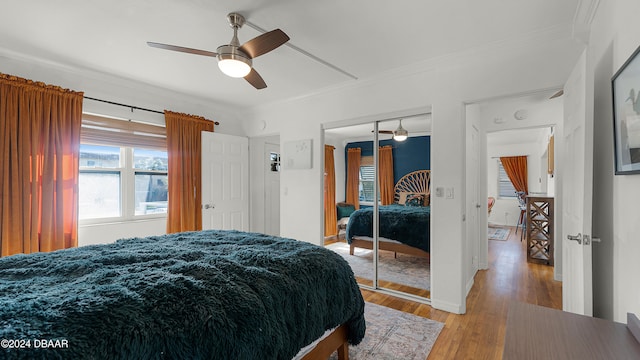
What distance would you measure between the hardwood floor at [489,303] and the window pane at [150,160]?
3.20 meters

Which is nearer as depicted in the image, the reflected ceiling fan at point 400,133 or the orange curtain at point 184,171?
the reflected ceiling fan at point 400,133

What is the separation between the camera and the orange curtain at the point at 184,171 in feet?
12.5

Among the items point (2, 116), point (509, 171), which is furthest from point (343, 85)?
point (509, 171)

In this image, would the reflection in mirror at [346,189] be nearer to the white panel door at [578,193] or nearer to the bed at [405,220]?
the bed at [405,220]

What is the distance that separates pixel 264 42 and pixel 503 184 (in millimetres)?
7998

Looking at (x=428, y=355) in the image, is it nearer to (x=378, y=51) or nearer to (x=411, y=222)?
(x=411, y=222)

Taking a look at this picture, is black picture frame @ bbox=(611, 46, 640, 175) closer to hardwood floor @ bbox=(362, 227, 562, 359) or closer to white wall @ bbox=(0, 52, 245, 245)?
hardwood floor @ bbox=(362, 227, 562, 359)

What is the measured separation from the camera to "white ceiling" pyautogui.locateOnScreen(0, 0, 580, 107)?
1974 millimetres

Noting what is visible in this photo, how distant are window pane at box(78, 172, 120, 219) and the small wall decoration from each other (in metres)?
2.17

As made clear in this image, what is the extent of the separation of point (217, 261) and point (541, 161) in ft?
26.7

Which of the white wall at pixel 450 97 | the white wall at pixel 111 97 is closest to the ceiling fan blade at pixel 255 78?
the white wall at pixel 450 97

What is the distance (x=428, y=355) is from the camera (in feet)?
6.68

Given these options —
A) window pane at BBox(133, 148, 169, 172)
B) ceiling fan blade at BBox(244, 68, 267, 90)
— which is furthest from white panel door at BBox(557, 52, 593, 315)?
window pane at BBox(133, 148, 169, 172)

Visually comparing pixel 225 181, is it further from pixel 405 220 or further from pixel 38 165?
pixel 405 220
